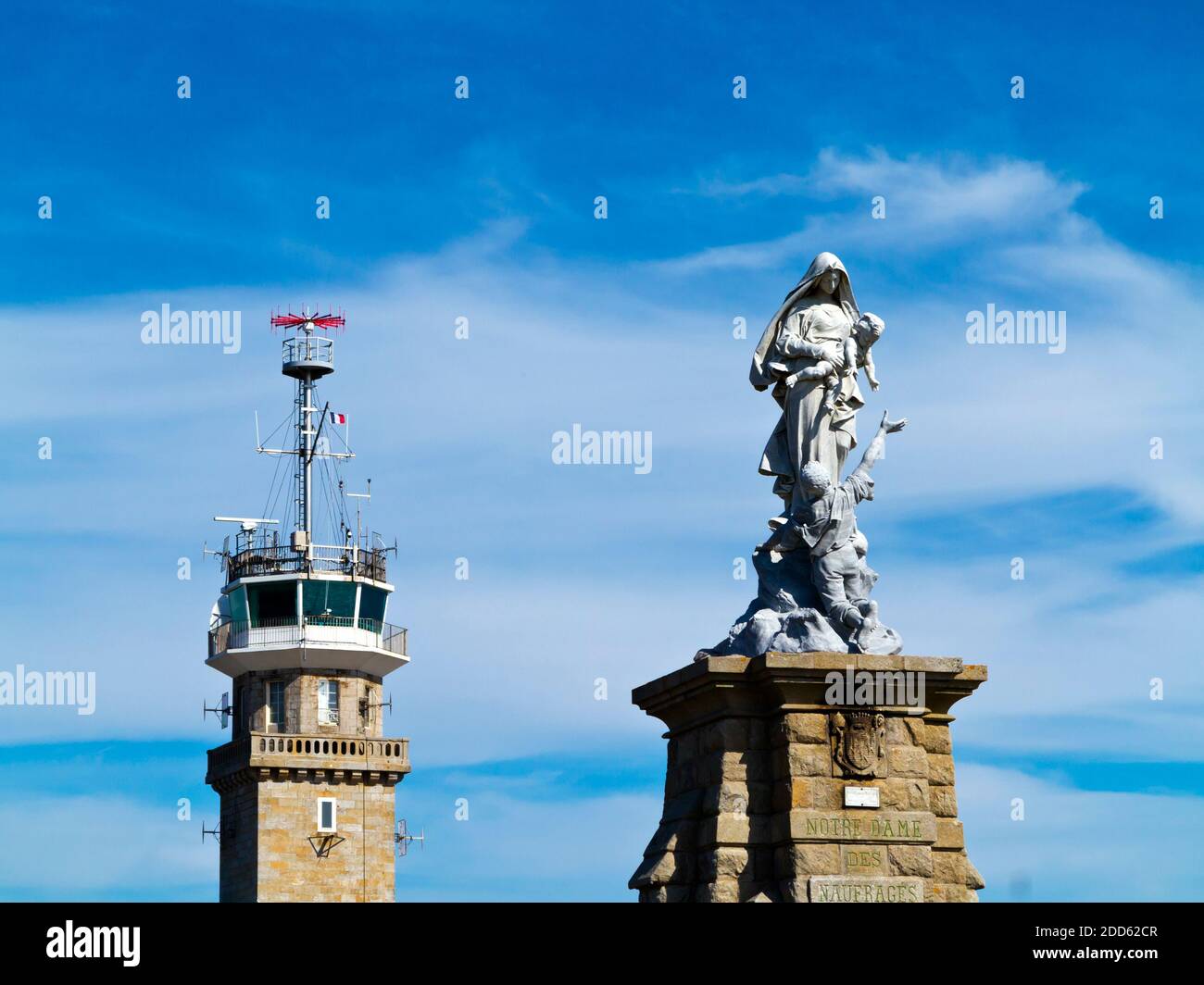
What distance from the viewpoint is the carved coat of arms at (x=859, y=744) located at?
21.0 metres

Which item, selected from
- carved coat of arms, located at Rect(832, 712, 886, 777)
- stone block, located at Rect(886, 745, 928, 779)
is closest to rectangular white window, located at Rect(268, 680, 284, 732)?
stone block, located at Rect(886, 745, 928, 779)

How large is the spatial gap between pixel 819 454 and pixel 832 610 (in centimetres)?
161

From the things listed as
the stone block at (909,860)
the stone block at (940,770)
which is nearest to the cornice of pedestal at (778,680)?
the stone block at (940,770)

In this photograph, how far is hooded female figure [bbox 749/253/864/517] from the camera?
2259 centimetres

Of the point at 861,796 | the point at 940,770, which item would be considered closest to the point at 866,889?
the point at 861,796

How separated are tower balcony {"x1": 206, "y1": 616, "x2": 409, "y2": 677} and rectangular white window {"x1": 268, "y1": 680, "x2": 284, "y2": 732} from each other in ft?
2.67

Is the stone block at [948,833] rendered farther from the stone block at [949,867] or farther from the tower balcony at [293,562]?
the tower balcony at [293,562]

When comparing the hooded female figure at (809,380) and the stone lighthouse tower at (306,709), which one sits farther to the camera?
the stone lighthouse tower at (306,709)

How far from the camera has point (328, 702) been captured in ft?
347

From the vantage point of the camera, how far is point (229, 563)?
4186 inches

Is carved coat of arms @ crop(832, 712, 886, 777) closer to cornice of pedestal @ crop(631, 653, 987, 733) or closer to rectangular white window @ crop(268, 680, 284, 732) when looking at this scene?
cornice of pedestal @ crop(631, 653, 987, 733)

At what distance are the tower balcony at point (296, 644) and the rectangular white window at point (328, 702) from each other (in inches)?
30.4

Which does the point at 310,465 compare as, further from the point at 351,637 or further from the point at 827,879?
the point at 827,879
